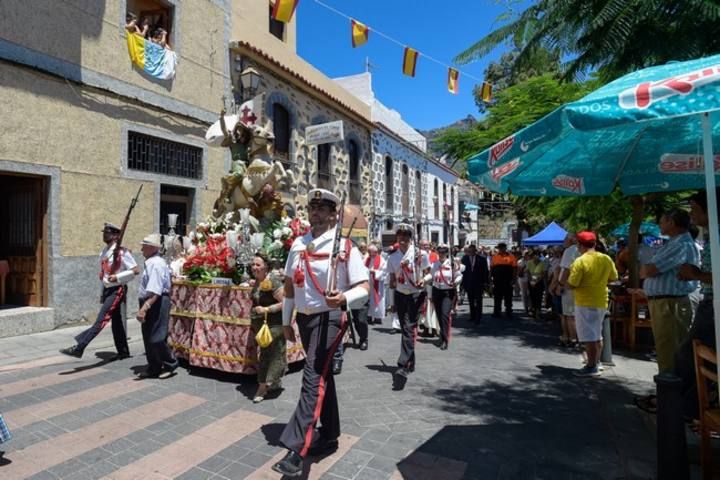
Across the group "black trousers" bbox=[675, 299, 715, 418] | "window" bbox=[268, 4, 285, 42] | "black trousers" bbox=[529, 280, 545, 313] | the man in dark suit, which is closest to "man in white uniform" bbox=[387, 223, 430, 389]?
"black trousers" bbox=[675, 299, 715, 418]

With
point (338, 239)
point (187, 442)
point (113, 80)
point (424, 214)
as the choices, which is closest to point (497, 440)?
point (338, 239)

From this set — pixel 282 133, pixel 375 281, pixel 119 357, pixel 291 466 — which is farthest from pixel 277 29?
pixel 291 466

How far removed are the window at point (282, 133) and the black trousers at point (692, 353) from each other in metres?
11.6

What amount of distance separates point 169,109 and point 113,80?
137 centimetres

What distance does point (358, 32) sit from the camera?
1057cm

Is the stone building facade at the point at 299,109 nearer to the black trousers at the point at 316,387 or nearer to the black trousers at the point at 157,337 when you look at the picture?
the black trousers at the point at 157,337

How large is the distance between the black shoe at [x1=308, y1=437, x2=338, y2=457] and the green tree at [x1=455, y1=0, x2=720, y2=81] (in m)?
3.89

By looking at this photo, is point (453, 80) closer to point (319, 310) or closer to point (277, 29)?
point (277, 29)

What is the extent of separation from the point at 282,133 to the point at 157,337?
9.59m

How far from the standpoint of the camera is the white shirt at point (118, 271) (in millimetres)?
5973

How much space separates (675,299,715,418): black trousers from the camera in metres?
3.34

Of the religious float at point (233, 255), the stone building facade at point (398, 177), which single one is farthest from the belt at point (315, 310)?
the stone building facade at point (398, 177)

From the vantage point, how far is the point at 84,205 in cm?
851

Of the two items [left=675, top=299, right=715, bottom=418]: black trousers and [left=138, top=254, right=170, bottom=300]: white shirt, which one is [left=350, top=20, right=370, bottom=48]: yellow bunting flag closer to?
[left=138, top=254, right=170, bottom=300]: white shirt
